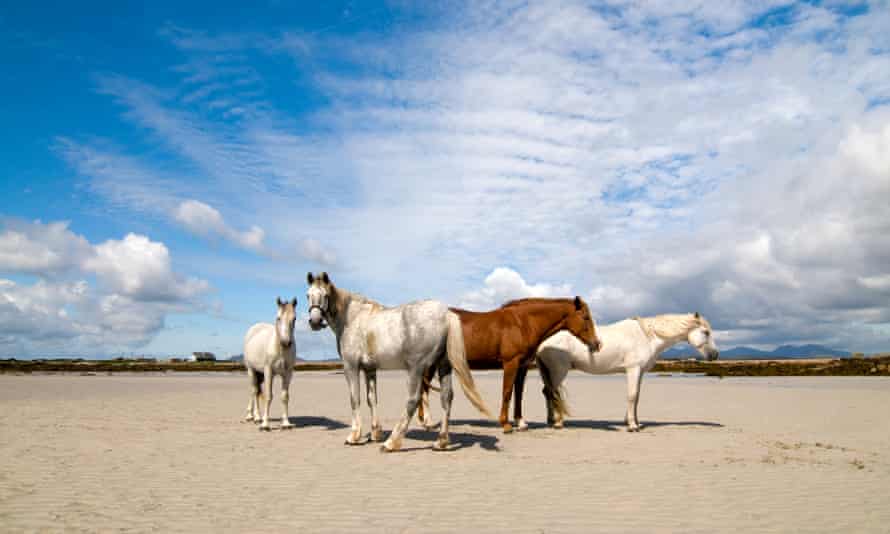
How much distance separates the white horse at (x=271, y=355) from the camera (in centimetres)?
1193

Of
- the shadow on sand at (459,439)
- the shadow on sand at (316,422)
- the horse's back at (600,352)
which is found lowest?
the shadow on sand at (316,422)

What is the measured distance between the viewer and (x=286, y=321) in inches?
470

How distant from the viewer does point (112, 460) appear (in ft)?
27.7

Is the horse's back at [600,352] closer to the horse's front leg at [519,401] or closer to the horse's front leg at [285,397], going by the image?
the horse's front leg at [519,401]

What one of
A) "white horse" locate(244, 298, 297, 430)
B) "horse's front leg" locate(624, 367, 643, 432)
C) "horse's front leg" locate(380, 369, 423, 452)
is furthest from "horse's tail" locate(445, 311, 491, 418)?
"horse's front leg" locate(624, 367, 643, 432)

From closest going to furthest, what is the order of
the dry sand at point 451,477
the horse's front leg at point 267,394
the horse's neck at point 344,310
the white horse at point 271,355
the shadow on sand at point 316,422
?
the dry sand at point 451,477 → the horse's neck at point 344,310 → the horse's front leg at point 267,394 → the white horse at point 271,355 → the shadow on sand at point 316,422

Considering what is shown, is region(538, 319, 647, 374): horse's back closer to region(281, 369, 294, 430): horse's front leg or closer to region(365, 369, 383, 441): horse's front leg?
region(365, 369, 383, 441): horse's front leg

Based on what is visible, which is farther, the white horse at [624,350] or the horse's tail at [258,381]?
the horse's tail at [258,381]

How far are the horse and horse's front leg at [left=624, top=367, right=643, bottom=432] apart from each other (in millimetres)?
3905

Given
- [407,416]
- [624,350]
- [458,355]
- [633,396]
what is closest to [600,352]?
[624,350]

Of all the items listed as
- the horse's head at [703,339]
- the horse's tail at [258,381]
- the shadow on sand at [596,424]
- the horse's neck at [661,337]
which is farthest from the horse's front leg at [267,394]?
the horse's head at [703,339]

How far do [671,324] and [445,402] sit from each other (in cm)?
620

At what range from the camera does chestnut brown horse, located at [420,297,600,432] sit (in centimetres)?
1157

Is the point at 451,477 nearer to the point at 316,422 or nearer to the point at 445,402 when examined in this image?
the point at 445,402
